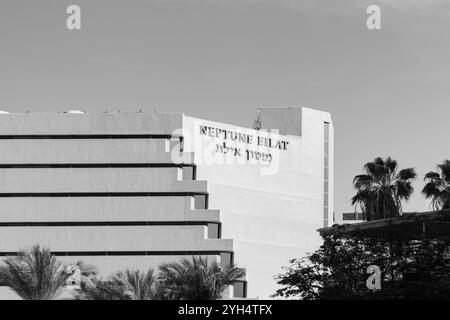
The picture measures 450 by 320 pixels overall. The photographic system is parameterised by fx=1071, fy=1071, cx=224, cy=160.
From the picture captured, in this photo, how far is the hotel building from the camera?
10212cm

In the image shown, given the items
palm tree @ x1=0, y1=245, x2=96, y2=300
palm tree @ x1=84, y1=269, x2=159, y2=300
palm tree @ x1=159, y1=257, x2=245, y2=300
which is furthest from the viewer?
palm tree @ x1=159, y1=257, x2=245, y2=300

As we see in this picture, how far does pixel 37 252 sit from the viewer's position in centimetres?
5566

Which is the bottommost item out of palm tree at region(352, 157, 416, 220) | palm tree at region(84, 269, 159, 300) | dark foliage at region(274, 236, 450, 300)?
palm tree at region(84, 269, 159, 300)

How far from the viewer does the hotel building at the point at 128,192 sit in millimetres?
102125

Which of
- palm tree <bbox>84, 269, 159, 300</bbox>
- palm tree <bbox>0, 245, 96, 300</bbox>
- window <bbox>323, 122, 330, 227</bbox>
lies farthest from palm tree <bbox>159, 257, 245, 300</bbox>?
window <bbox>323, 122, 330, 227</bbox>

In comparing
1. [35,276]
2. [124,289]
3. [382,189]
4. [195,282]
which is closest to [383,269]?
[195,282]

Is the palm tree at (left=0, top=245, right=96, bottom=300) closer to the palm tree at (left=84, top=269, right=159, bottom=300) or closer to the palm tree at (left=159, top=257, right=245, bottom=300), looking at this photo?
the palm tree at (left=84, top=269, right=159, bottom=300)

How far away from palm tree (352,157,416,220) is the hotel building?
13.6 m

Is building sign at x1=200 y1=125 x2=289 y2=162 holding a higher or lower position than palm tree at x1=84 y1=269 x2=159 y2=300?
higher

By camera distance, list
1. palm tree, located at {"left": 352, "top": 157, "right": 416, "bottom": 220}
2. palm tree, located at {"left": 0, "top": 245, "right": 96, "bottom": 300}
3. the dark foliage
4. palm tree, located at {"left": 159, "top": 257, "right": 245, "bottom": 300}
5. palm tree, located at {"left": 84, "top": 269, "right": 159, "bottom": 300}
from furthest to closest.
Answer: palm tree, located at {"left": 352, "top": 157, "right": 416, "bottom": 220} < palm tree, located at {"left": 159, "top": 257, "right": 245, "bottom": 300} < palm tree, located at {"left": 0, "top": 245, "right": 96, "bottom": 300} < the dark foliage < palm tree, located at {"left": 84, "top": 269, "right": 159, "bottom": 300}

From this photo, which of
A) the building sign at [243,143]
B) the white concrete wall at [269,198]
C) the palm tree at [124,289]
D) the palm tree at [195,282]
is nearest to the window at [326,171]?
the white concrete wall at [269,198]
